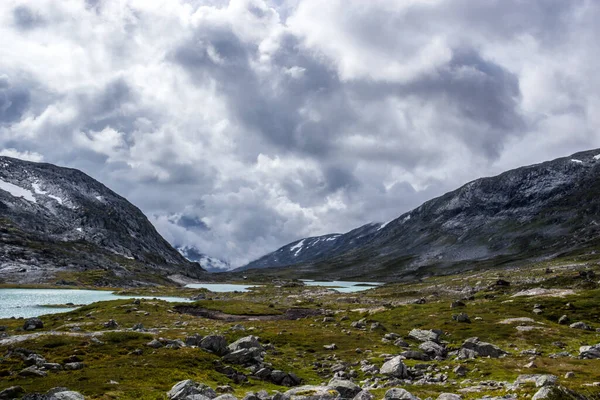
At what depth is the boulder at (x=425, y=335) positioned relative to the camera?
5559 cm

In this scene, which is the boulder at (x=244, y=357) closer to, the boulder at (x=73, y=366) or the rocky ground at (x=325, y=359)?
the rocky ground at (x=325, y=359)

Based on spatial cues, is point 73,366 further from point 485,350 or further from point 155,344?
point 485,350

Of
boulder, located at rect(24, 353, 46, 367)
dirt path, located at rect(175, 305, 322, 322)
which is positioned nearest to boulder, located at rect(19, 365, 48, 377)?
boulder, located at rect(24, 353, 46, 367)

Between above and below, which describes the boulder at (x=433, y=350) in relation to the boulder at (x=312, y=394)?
below

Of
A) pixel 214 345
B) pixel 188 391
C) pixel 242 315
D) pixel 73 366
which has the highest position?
pixel 73 366

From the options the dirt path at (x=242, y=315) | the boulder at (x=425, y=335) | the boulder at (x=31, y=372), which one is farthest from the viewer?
the dirt path at (x=242, y=315)

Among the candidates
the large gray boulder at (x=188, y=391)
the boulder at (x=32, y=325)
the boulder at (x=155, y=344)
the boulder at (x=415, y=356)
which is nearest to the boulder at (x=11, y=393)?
the large gray boulder at (x=188, y=391)

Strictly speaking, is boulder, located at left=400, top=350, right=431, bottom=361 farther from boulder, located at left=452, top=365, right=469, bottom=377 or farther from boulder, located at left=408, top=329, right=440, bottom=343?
boulder, located at left=408, top=329, right=440, bottom=343

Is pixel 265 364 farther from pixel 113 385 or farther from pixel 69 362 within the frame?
pixel 69 362

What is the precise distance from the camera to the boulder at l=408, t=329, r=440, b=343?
55.6 meters

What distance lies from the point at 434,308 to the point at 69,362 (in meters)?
69.3

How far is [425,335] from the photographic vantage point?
2249 inches

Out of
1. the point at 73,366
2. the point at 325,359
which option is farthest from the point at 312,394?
the point at 73,366

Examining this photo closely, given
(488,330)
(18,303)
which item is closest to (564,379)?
(488,330)
